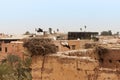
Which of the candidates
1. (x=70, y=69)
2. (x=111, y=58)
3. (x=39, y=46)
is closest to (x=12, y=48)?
(x=111, y=58)

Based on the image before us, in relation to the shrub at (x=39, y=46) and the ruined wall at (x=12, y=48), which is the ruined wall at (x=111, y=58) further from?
the ruined wall at (x=12, y=48)

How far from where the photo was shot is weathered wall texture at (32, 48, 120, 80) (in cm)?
874

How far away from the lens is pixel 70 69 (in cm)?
948

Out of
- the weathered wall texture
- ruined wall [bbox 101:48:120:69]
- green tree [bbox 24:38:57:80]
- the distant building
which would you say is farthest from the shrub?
the distant building

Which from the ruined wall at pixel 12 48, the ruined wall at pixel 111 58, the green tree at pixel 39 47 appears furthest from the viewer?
the ruined wall at pixel 12 48

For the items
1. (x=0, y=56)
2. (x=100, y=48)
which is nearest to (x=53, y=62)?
(x=100, y=48)

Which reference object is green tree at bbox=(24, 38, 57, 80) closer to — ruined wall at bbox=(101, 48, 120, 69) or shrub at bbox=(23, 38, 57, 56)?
shrub at bbox=(23, 38, 57, 56)

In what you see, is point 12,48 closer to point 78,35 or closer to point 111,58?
point 78,35

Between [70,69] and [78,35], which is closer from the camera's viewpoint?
[70,69]

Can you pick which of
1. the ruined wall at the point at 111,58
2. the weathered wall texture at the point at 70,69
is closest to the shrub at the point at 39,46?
the weathered wall texture at the point at 70,69

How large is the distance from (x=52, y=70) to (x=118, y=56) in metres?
4.11

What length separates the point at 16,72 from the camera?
28.4 m

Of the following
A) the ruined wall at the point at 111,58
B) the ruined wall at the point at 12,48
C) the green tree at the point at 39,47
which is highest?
the green tree at the point at 39,47

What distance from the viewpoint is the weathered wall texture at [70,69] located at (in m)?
8.74
